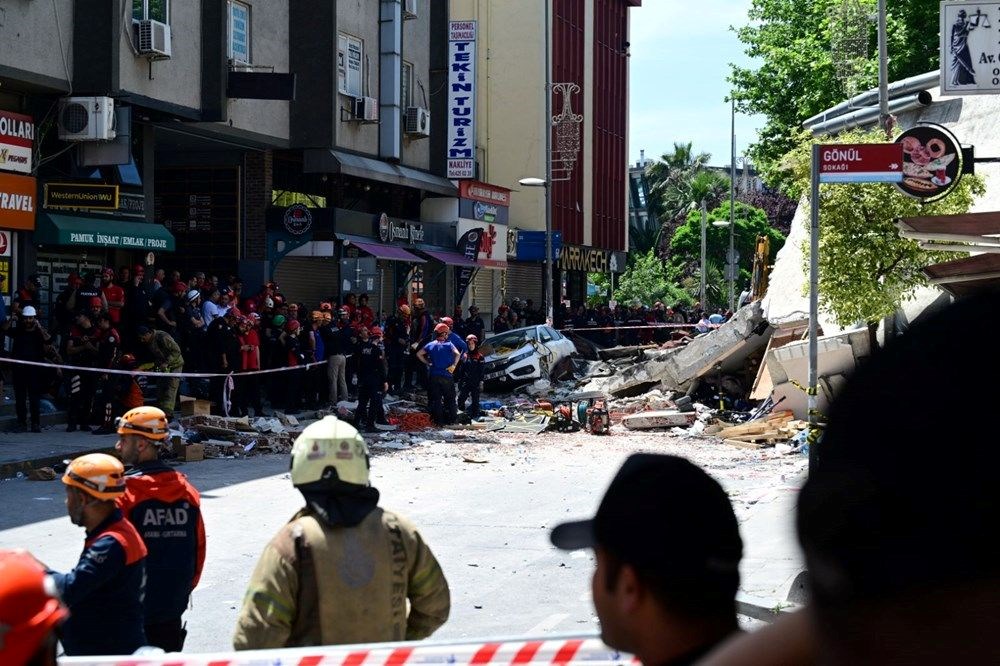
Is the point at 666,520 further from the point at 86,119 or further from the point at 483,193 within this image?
the point at 483,193

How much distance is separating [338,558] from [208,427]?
1586cm

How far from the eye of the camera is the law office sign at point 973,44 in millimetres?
14805

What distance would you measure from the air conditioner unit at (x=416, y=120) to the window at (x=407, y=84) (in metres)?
0.69

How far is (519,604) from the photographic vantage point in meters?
9.52

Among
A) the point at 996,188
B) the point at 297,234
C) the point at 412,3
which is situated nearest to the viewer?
the point at 996,188

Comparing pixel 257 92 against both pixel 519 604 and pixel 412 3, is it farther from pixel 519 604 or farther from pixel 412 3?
pixel 519 604

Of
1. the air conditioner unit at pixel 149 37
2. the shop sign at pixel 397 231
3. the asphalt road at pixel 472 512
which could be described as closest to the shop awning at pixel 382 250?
the shop sign at pixel 397 231

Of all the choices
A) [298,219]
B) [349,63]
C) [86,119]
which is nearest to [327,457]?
[86,119]

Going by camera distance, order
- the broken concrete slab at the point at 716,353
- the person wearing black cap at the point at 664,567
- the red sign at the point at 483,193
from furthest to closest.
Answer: the red sign at the point at 483,193
the broken concrete slab at the point at 716,353
the person wearing black cap at the point at 664,567

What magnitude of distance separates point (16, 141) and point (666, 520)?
21146 mm

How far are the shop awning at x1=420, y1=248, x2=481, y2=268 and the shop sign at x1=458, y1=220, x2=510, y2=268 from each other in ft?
0.92

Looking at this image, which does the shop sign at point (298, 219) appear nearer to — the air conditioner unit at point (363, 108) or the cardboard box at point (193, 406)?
the air conditioner unit at point (363, 108)

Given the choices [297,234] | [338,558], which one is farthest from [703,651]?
[297,234]

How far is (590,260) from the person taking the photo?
5875cm
